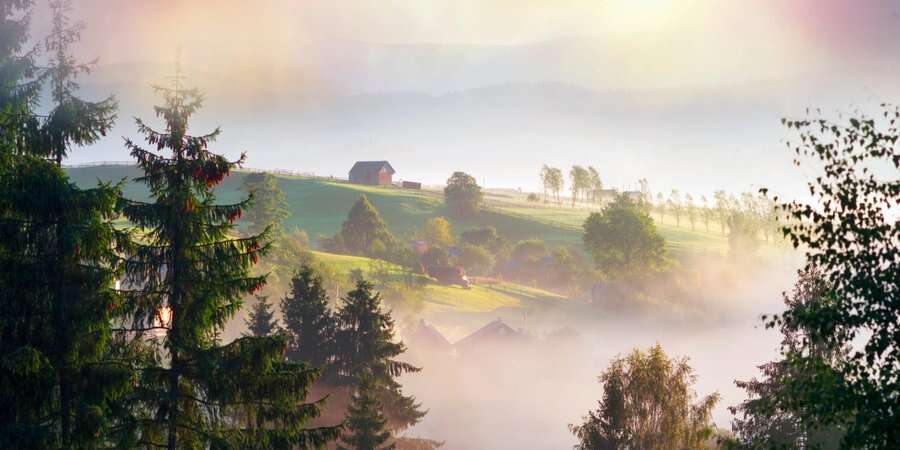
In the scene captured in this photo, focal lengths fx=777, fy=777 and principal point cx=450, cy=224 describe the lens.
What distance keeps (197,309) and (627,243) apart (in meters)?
111

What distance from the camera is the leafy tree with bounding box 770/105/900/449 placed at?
13078 millimetres

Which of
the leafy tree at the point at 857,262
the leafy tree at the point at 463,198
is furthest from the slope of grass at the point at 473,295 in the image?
the leafy tree at the point at 857,262

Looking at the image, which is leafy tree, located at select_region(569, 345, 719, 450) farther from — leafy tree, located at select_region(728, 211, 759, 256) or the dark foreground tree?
leafy tree, located at select_region(728, 211, 759, 256)

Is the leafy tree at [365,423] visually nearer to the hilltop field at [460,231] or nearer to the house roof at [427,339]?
the house roof at [427,339]

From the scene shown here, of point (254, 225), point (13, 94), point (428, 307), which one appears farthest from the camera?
point (254, 225)

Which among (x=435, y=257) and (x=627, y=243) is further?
(x=435, y=257)

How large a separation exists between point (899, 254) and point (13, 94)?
27.7 metres

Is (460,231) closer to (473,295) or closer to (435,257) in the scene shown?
(435,257)

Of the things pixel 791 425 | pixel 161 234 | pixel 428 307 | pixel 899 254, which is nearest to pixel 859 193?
pixel 899 254

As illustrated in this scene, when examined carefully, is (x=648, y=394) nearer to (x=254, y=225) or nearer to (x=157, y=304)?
(x=157, y=304)

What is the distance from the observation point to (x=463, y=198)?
194m

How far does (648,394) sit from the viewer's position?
1217 inches

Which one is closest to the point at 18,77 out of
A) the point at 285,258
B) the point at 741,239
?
the point at 285,258

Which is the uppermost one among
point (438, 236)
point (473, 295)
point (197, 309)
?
point (197, 309)
